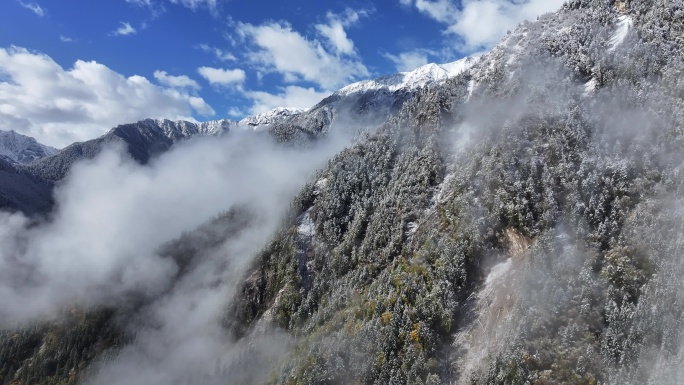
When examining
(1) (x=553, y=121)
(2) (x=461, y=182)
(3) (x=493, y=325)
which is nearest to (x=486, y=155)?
(2) (x=461, y=182)

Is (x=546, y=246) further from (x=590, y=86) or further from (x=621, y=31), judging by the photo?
(x=621, y=31)

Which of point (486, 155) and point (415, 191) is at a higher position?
point (486, 155)

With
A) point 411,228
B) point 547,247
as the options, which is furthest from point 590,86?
point 411,228

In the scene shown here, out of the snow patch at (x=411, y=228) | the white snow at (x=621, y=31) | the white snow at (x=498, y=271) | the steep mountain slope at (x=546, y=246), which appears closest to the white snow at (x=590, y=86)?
the steep mountain slope at (x=546, y=246)

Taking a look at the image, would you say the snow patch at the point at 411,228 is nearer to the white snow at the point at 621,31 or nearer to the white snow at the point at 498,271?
the white snow at the point at 498,271

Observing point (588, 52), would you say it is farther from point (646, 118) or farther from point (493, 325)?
point (493, 325)

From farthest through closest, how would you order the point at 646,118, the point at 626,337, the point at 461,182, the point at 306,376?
the point at 461,182 → the point at 306,376 → the point at 646,118 → the point at 626,337

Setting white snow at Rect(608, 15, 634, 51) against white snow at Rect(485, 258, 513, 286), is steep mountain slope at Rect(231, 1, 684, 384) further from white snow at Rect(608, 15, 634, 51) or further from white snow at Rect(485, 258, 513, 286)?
white snow at Rect(608, 15, 634, 51)

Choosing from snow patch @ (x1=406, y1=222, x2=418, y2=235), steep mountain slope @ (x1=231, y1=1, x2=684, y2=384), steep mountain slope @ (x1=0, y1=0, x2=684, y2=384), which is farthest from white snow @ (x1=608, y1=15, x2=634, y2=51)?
snow patch @ (x1=406, y1=222, x2=418, y2=235)
